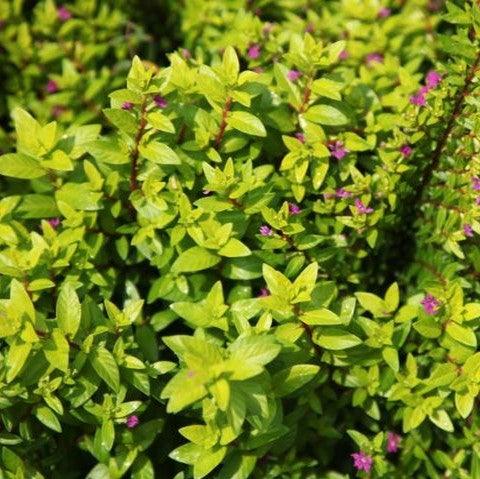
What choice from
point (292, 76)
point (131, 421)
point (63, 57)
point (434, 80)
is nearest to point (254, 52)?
point (292, 76)

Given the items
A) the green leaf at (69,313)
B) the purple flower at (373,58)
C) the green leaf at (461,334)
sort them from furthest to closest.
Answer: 1. the purple flower at (373,58)
2. the green leaf at (461,334)
3. the green leaf at (69,313)

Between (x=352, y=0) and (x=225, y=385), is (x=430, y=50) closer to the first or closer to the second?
(x=352, y=0)

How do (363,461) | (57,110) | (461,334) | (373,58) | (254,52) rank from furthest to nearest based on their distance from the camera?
(57,110), (373,58), (254,52), (363,461), (461,334)

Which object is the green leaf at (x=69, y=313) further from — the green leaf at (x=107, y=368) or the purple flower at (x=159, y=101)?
the purple flower at (x=159, y=101)

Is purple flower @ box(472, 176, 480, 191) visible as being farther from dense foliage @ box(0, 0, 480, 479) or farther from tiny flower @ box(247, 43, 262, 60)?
tiny flower @ box(247, 43, 262, 60)

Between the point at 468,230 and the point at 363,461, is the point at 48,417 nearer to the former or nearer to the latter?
the point at 363,461

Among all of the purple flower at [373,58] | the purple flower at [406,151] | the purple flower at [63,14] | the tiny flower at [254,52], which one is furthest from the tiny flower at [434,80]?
the purple flower at [63,14]

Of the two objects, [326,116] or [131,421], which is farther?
[326,116]
